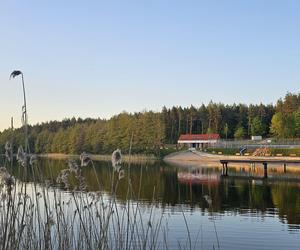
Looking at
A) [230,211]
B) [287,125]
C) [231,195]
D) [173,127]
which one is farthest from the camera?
[173,127]

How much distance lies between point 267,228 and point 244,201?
10.1 m

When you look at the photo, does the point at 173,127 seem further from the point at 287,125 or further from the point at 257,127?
the point at 287,125

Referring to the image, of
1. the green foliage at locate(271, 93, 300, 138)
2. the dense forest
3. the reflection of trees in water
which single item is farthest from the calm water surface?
the dense forest

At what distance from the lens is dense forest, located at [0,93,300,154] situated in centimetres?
11199

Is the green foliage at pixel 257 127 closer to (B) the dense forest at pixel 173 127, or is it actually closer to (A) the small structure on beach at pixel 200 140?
(B) the dense forest at pixel 173 127

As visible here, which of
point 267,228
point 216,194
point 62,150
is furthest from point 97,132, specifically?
point 267,228

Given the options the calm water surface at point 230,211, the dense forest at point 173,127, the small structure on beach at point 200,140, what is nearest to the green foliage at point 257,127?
the dense forest at point 173,127

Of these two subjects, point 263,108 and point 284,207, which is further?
point 263,108

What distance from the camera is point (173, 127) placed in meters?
145

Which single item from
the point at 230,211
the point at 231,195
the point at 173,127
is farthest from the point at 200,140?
the point at 230,211

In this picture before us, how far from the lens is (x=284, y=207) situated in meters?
28.9

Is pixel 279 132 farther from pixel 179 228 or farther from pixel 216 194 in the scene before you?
pixel 179 228

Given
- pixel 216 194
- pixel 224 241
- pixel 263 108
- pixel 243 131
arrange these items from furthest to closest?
pixel 263 108 → pixel 243 131 → pixel 216 194 → pixel 224 241

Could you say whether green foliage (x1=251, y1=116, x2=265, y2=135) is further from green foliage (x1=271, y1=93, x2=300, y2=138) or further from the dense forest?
green foliage (x1=271, y1=93, x2=300, y2=138)
